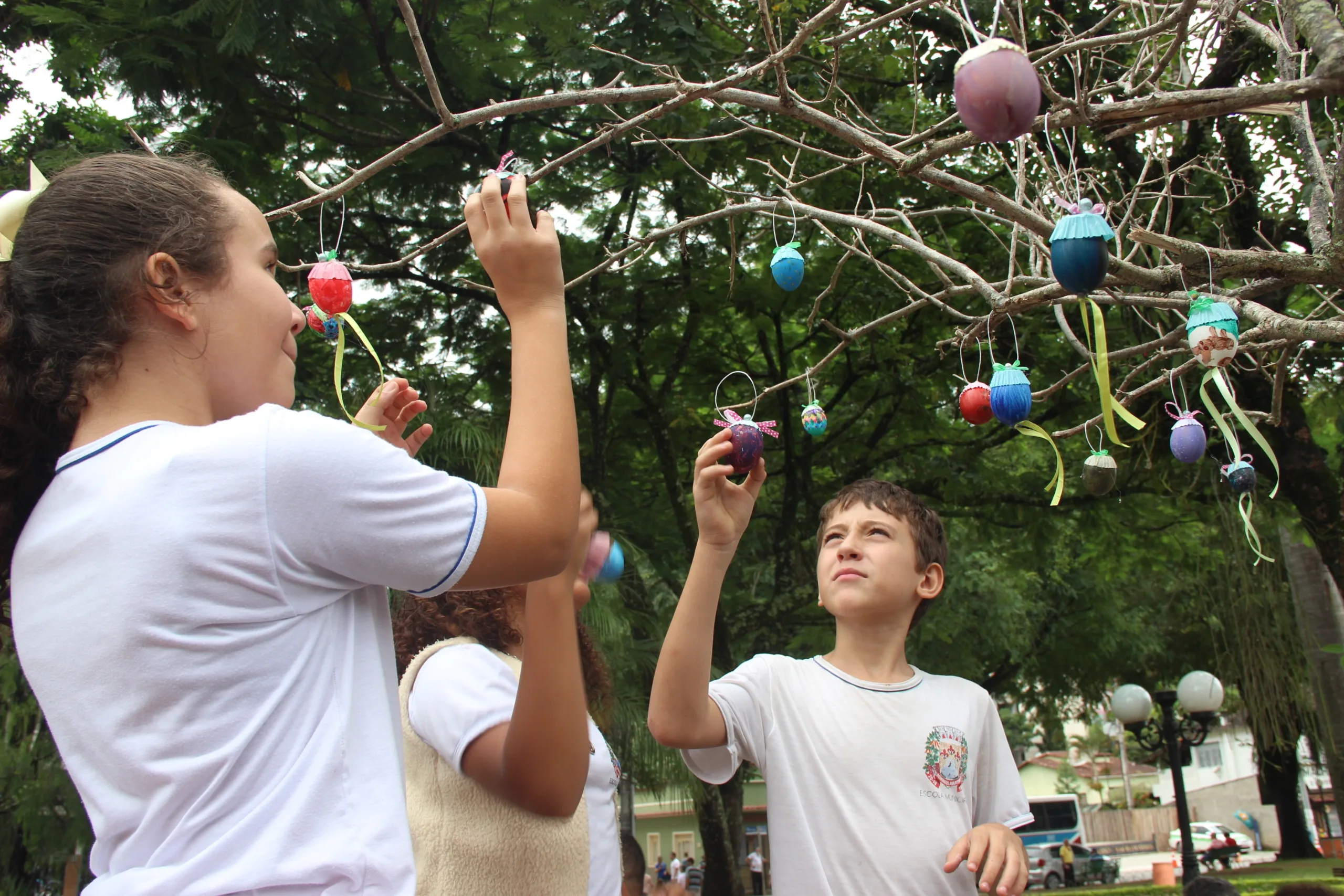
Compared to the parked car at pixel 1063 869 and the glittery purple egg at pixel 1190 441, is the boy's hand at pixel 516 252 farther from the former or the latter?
the parked car at pixel 1063 869

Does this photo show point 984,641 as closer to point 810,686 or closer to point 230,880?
point 810,686

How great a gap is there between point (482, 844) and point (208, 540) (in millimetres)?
857

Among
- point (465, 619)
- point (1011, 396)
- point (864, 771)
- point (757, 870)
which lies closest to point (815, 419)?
point (1011, 396)

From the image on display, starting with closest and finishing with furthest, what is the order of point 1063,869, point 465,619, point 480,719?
point 480,719, point 465,619, point 1063,869

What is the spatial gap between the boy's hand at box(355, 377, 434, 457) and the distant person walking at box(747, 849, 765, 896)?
2321 centimetres

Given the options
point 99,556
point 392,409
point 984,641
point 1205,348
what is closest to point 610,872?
point 392,409

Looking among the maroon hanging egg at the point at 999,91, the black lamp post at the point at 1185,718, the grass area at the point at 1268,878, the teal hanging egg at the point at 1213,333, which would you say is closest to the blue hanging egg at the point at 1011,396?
the teal hanging egg at the point at 1213,333

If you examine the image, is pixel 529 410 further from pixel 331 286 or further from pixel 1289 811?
pixel 1289 811

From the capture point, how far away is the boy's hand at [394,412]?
161 cm

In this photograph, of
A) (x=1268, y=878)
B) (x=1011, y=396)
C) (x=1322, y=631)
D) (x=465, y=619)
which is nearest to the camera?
(x=465, y=619)

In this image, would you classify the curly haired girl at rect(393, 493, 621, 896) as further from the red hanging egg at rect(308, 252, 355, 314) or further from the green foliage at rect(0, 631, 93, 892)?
the green foliage at rect(0, 631, 93, 892)

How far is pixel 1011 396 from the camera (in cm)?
283

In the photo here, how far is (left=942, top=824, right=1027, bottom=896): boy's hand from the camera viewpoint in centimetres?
191

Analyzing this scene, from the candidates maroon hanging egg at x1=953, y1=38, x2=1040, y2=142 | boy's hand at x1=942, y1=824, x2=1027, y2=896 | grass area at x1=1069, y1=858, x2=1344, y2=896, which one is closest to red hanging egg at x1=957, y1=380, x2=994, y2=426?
boy's hand at x1=942, y1=824, x2=1027, y2=896
